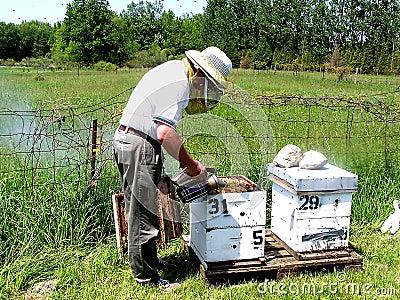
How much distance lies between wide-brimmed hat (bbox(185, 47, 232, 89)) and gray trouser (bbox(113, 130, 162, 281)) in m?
0.65

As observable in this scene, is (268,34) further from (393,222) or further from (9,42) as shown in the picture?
(9,42)

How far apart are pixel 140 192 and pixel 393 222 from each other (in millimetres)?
2842

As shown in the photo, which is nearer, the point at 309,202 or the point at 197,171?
the point at 197,171

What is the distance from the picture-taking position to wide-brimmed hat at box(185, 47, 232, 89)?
3.20 m

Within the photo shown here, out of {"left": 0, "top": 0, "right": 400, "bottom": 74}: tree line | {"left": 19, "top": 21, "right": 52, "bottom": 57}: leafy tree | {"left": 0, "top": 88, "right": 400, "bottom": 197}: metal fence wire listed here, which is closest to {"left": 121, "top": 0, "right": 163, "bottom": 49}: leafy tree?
{"left": 0, "top": 0, "right": 400, "bottom": 74}: tree line

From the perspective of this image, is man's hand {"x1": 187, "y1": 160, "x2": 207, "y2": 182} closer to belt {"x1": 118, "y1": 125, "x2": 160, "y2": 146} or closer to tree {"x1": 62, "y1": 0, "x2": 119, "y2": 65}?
belt {"x1": 118, "y1": 125, "x2": 160, "y2": 146}

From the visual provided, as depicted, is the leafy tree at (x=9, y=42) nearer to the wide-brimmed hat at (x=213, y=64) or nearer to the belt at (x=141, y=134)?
the belt at (x=141, y=134)

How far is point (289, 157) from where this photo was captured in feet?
13.4

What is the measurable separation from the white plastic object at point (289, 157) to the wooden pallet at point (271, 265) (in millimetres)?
775

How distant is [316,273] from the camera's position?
3908 mm

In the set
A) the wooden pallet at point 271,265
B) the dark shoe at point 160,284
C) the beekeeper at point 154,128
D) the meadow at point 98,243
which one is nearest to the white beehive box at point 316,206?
the wooden pallet at point 271,265

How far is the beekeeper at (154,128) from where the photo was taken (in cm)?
320

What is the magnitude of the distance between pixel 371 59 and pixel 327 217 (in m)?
37.8

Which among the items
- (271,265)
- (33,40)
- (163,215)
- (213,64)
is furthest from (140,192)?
(33,40)
